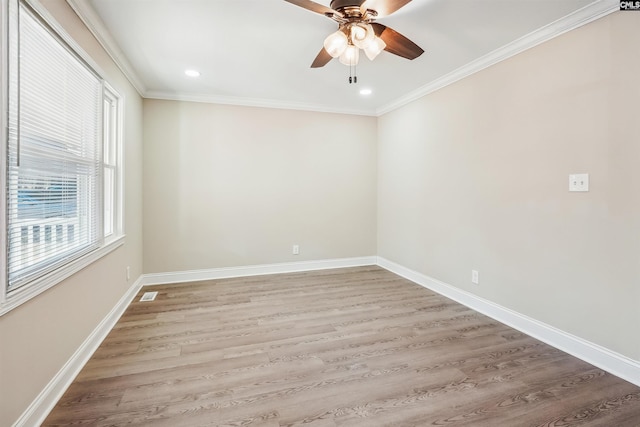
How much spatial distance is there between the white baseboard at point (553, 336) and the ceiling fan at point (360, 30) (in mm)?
2394

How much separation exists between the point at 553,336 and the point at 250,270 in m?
3.41

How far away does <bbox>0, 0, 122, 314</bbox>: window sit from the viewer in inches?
54.9

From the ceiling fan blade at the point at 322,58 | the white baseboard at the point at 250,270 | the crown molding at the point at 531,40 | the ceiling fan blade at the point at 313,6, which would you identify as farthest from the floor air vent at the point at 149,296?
the crown molding at the point at 531,40

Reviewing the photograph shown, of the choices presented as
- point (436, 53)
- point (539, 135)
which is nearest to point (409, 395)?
point (539, 135)

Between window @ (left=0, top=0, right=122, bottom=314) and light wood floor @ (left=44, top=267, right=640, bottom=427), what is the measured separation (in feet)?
2.60

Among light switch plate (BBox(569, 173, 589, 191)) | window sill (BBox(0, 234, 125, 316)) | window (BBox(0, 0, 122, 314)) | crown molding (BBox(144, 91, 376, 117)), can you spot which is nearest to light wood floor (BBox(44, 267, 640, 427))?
window sill (BBox(0, 234, 125, 316))

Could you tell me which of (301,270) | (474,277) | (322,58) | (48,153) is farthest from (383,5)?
(301,270)

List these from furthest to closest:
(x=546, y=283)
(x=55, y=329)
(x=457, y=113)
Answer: (x=457, y=113)
(x=546, y=283)
(x=55, y=329)

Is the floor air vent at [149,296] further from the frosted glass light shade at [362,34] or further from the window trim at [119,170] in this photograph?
the frosted glass light shade at [362,34]

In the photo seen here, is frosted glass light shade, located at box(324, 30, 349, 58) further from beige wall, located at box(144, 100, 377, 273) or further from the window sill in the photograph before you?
beige wall, located at box(144, 100, 377, 273)

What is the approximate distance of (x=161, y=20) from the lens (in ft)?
7.45

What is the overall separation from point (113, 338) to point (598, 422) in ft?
10.8

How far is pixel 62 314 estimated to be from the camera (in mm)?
1831

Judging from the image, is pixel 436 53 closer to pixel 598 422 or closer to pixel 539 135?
pixel 539 135
